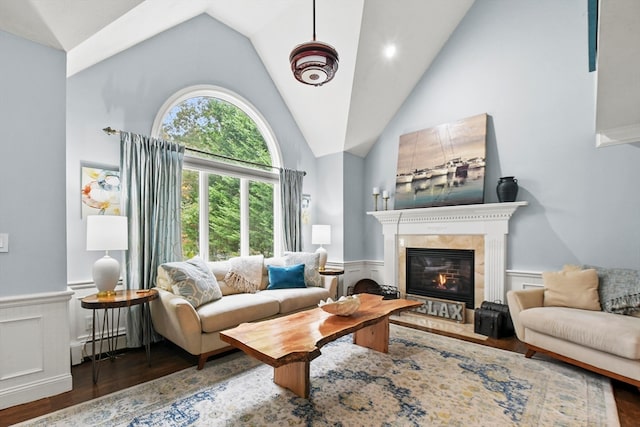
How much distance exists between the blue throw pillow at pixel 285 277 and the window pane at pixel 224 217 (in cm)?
71

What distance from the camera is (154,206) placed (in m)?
3.27

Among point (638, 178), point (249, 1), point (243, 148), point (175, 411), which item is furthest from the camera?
point (243, 148)

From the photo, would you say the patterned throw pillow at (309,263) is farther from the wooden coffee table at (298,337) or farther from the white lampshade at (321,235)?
the wooden coffee table at (298,337)

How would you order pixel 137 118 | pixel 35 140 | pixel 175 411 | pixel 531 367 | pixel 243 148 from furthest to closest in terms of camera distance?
pixel 243 148, pixel 137 118, pixel 531 367, pixel 35 140, pixel 175 411

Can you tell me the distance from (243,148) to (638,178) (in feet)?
15.3

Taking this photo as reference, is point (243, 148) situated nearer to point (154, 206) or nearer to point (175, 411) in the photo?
point (154, 206)

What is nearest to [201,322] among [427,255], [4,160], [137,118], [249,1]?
[4,160]

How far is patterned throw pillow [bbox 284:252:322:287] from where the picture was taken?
4.18 m

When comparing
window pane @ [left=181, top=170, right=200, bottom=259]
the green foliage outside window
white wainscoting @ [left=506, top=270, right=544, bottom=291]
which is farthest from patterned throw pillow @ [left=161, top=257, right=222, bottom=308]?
white wainscoting @ [left=506, top=270, right=544, bottom=291]

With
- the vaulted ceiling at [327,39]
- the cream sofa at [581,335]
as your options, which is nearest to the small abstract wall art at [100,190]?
the vaulted ceiling at [327,39]

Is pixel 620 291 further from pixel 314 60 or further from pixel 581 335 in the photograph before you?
pixel 314 60

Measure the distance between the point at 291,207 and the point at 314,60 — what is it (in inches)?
114

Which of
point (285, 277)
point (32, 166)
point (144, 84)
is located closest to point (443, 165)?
point (285, 277)

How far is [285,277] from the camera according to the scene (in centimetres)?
398
